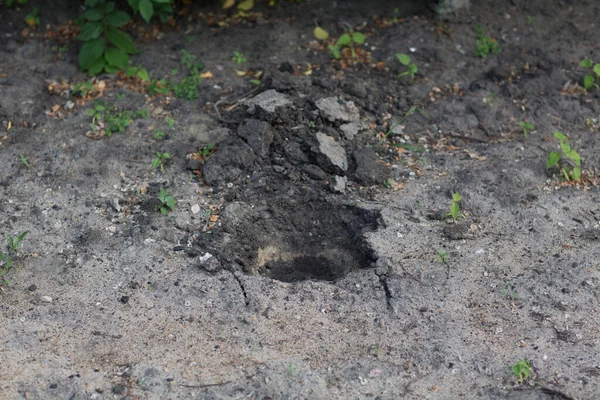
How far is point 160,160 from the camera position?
4.55 meters

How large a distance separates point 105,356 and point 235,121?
1772 millimetres

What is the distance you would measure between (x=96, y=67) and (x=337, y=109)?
163 cm

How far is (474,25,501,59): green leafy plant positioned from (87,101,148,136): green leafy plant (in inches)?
90.1

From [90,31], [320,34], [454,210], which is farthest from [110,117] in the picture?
[454,210]

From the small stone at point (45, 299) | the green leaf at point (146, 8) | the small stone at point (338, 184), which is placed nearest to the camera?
the small stone at point (45, 299)

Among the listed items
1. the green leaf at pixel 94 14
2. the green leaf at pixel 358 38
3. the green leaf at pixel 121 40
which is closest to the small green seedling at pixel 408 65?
the green leaf at pixel 358 38

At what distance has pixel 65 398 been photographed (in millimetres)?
3307

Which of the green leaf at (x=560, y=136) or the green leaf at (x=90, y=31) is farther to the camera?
the green leaf at (x=90, y=31)

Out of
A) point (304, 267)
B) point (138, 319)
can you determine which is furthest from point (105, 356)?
point (304, 267)

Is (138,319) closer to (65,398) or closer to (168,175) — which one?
(65,398)

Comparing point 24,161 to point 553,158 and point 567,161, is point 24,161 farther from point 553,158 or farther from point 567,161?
point 567,161

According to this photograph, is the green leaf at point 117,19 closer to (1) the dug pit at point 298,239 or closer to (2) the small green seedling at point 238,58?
(2) the small green seedling at point 238,58

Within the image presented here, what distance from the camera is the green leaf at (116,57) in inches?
202

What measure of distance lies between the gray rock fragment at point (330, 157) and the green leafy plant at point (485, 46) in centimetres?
148
